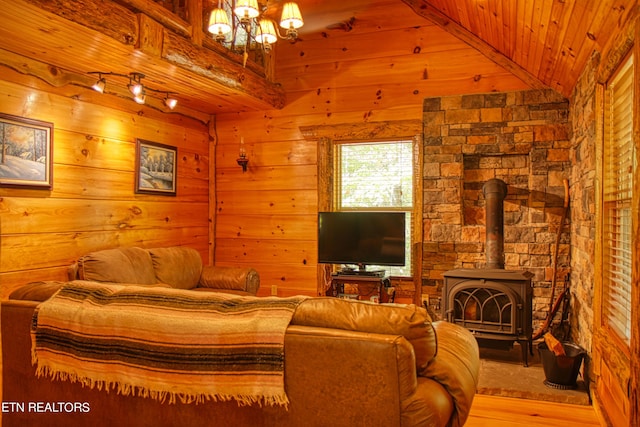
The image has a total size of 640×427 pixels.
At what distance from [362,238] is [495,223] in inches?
49.5

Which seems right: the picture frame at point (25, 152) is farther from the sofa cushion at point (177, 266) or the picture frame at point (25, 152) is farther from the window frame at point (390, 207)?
the window frame at point (390, 207)

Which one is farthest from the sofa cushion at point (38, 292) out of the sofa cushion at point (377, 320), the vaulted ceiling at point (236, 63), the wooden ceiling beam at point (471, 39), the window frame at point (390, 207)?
the wooden ceiling beam at point (471, 39)

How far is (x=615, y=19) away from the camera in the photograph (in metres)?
2.46

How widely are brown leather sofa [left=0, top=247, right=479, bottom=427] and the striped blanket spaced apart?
0.06 meters

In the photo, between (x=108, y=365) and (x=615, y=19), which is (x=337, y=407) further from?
(x=615, y=19)

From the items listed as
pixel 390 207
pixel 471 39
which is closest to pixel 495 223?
pixel 390 207

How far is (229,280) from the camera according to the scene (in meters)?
4.66

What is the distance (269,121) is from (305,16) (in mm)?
1217

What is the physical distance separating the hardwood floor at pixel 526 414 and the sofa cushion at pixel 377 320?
149 cm

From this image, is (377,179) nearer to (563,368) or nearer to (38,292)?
(563,368)

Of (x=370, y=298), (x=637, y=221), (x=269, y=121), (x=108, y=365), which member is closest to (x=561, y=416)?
(x=637, y=221)

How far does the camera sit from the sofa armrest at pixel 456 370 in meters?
1.84

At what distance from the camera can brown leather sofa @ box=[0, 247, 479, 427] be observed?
167 cm

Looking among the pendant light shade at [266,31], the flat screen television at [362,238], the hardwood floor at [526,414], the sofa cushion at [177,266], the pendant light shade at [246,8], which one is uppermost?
the pendant light shade at [266,31]
